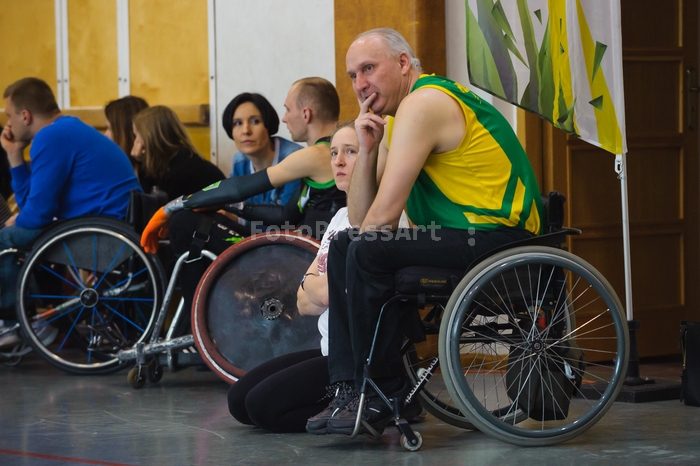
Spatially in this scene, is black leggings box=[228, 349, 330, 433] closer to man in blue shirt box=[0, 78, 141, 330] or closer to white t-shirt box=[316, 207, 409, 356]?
white t-shirt box=[316, 207, 409, 356]

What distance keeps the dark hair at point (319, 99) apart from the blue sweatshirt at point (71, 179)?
99 centimetres

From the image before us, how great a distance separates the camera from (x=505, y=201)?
9.80 feet

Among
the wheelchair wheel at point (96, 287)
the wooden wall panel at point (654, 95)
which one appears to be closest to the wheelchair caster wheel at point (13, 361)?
the wheelchair wheel at point (96, 287)

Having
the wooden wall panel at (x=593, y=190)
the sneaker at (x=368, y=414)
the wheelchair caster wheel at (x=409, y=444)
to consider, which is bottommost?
Result: the wheelchair caster wheel at (x=409, y=444)

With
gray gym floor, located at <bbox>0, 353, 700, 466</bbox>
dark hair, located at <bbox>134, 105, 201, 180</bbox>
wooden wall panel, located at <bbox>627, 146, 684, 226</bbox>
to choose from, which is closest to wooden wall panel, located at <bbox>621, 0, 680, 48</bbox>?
wooden wall panel, located at <bbox>627, 146, 684, 226</bbox>

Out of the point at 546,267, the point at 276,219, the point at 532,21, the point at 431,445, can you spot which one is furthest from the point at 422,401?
the point at 532,21

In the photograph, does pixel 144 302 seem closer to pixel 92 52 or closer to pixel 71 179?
pixel 71 179

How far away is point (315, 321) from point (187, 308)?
65 centimetres

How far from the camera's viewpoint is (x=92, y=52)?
6.02m

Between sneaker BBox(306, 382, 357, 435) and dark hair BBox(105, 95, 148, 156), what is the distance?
9.51 feet

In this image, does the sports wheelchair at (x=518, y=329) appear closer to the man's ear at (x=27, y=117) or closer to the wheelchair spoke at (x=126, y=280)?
the wheelchair spoke at (x=126, y=280)

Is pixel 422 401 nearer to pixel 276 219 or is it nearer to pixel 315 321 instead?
pixel 315 321

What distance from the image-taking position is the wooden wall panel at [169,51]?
571 cm

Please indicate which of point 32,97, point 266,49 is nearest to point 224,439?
point 32,97
